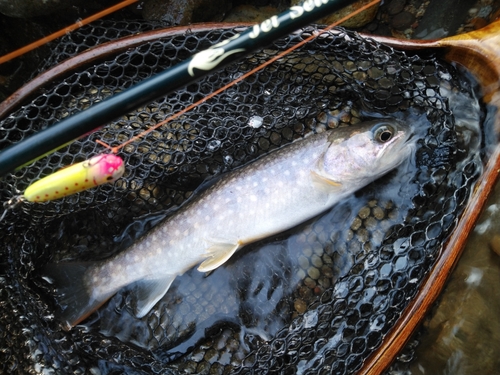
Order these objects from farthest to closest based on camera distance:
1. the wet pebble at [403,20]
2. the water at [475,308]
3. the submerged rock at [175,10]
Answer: the wet pebble at [403,20]
the submerged rock at [175,10]
the water at [475,308]

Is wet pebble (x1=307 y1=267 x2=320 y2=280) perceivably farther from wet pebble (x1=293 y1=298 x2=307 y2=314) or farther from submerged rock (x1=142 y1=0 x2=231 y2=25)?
submerged rock (x1=142 y1=0 x2=231 y2=25)

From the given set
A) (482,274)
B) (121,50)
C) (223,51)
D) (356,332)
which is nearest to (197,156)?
(121,50)

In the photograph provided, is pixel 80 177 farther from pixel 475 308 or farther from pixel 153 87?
pixel 475 308

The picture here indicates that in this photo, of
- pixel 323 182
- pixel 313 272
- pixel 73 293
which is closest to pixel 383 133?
pixel 323 182

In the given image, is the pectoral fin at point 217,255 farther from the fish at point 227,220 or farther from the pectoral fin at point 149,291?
the pectoral fin at point 149,291

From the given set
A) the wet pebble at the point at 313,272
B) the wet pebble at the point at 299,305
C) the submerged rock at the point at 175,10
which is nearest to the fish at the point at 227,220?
the wet pebble at the point at 313,272

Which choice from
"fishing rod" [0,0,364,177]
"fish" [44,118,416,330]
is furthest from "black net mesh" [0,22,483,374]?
"fishing rod" [0,0,364,177]

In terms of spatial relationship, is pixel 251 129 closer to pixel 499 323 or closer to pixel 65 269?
pixel 65 269
